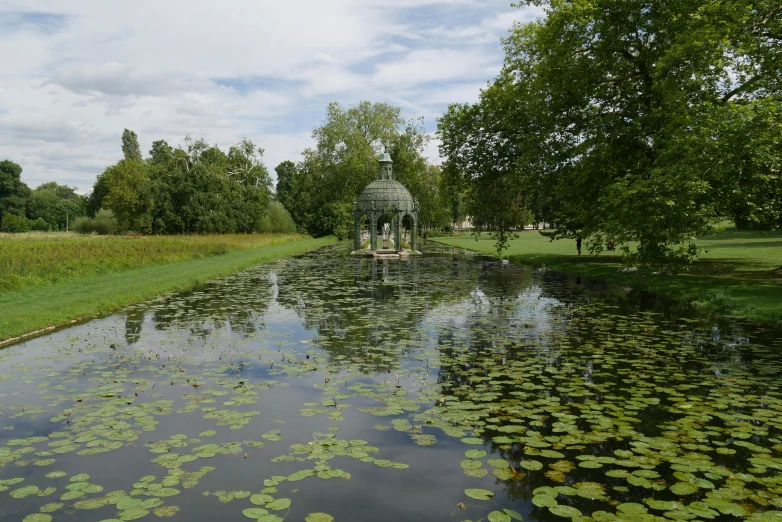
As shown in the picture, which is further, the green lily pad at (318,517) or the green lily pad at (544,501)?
the green lily pad at (544,501)

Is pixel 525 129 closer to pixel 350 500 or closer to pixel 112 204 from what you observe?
pixel 350 500

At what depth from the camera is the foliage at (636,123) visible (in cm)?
1564

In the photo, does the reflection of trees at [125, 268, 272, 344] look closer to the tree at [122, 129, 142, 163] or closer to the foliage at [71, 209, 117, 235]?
the foliage at [71, 209, 117, 235]

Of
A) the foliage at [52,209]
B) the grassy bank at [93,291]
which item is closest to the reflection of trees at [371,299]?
the grassy bank at [93,291]

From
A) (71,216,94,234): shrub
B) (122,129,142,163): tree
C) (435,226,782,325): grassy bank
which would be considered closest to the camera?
(435,226,782,325): grassy bank

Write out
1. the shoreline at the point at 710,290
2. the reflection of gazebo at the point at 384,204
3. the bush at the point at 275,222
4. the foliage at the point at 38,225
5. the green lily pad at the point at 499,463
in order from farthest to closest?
the foliage at the point at 38,225, the bush at the point at 275,222, the reflection of gazebo at the point at 384,204, the shoreline at the point at 710,290, the green lily pad at the point at 499,463

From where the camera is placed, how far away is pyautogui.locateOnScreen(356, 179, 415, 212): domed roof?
41844mm

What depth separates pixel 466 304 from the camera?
17047 millimetres

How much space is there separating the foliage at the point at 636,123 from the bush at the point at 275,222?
46190 mm

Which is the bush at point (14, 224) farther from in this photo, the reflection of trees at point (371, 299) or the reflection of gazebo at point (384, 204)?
the reflection of trees at point (371, 299)

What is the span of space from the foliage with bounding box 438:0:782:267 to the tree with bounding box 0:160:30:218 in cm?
9860

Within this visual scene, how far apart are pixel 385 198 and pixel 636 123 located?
76.6 ft

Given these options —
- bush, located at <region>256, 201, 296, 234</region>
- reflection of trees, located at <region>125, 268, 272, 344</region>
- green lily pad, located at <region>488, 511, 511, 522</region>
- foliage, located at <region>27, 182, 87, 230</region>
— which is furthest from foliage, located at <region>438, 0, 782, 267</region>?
foliage, located at <region>27, 182, 87, 230</region>

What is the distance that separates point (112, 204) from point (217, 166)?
556 inches
